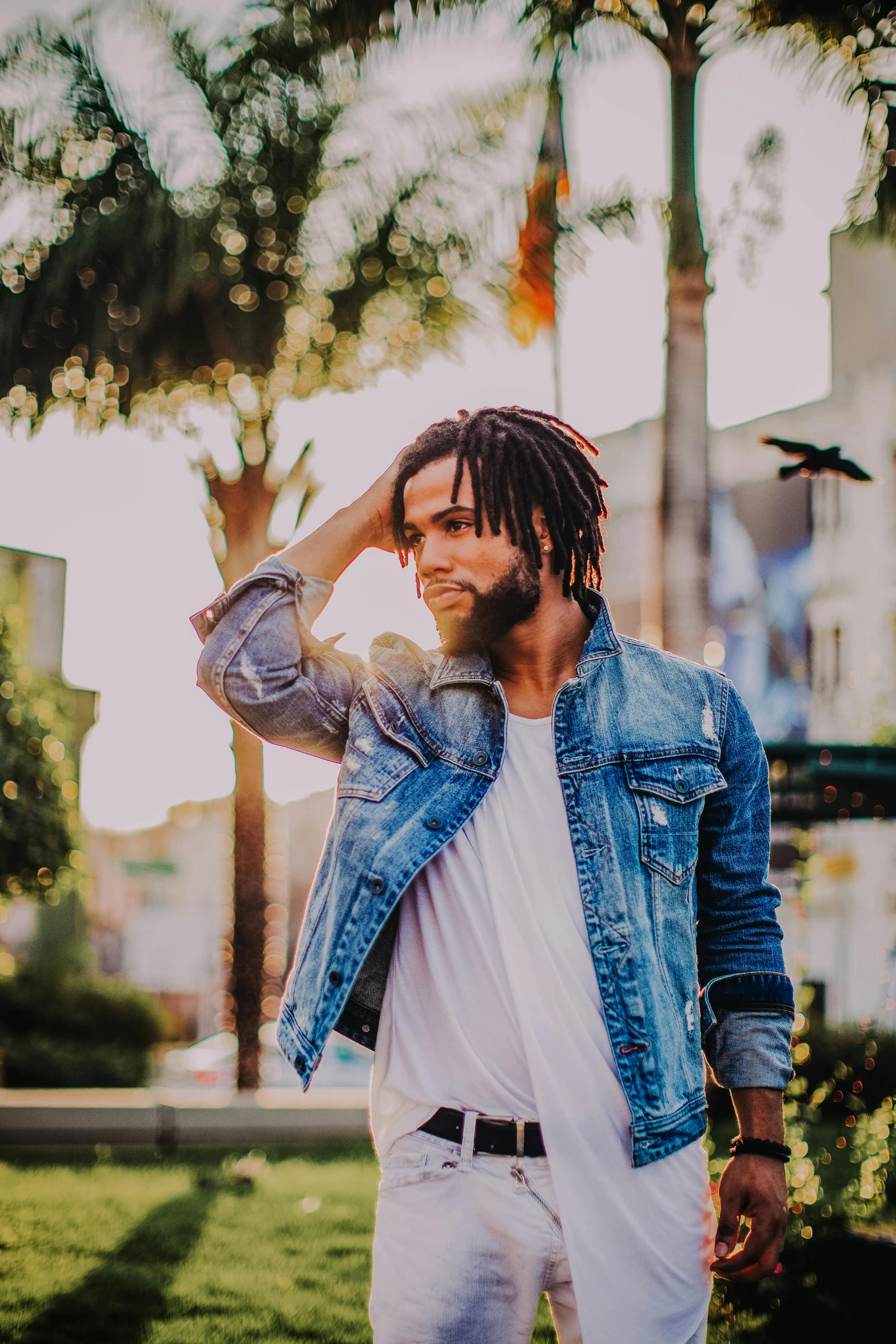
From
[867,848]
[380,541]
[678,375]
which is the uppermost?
[678,375]

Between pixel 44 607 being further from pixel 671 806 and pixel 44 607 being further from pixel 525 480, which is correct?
pixel 671 806

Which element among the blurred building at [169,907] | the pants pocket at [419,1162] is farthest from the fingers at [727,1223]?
the blurred building at [169,907]

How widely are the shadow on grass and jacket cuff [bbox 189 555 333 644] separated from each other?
351cm

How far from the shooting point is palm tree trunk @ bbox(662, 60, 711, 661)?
707 centimetres

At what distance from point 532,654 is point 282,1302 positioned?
3858 millimetres

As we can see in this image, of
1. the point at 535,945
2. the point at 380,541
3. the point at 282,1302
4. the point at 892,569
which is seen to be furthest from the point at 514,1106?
the point at 892,569

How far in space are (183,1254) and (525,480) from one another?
488 cm

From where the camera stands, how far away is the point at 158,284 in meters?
9.72

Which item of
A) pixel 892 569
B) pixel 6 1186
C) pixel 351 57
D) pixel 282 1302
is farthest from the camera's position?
pixel 892 569

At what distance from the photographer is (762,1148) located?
2.20 meters

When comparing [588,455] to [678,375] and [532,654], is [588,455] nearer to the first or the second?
[532,654]

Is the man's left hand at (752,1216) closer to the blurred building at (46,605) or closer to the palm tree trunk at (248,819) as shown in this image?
the palm tree trunk at (248,819)

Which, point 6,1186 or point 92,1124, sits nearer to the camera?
point 6,1186

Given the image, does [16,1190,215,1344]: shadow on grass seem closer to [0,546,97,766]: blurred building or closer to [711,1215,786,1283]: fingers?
[711,1215,786,1283]: fingers
